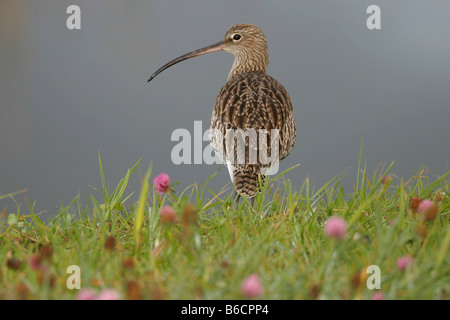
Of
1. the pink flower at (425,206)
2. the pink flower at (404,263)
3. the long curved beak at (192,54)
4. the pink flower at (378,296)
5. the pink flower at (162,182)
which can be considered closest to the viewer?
the pink flower at (378,296)

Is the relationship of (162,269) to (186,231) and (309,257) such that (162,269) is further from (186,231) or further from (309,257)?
(309,257)

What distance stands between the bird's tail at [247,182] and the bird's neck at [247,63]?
260 centimetres

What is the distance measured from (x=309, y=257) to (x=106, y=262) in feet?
4.15

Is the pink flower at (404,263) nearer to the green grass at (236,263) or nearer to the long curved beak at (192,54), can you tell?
the green grass at (236,263)

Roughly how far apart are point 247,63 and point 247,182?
2.97m

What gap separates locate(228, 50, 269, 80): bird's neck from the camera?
762cm

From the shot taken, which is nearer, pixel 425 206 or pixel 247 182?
pixel 425 206

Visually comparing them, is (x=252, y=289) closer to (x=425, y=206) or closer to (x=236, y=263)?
(x=236, y=263)

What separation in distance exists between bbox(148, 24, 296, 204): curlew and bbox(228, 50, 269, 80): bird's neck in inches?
26.2

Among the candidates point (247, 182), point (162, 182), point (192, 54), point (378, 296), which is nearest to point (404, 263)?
point (378, 296)

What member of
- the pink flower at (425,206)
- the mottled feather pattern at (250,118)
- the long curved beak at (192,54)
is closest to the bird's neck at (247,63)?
the long curved beak at (192,54)

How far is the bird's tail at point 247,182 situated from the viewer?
5.14 m

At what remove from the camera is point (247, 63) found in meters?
7.64
